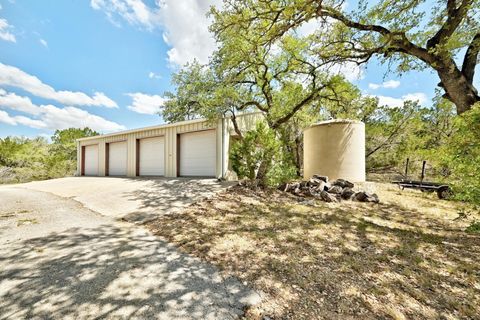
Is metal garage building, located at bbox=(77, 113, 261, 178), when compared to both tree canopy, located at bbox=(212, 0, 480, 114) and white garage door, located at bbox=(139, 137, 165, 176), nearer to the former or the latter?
white garage door, located at bbox=(139, 137, 165, 176)

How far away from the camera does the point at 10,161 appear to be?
19953mm

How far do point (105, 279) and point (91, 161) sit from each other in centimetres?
1632

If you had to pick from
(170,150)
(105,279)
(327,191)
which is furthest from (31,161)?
(327,191)

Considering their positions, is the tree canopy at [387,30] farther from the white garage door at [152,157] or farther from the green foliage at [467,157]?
the white garage door at [152,157]

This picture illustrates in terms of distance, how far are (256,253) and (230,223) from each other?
1455 millimetres

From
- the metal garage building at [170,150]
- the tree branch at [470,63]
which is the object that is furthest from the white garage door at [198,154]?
the tree branch at [470,63]

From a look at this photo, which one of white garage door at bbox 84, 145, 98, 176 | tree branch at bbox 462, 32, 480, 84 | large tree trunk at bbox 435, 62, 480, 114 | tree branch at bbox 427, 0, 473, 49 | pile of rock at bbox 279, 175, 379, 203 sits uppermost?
tree branch at bbox 427, 0, 473, 49

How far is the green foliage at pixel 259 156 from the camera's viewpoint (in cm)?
790

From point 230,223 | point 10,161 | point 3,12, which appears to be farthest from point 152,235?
point 10,161

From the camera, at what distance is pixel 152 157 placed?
1233 centimetres

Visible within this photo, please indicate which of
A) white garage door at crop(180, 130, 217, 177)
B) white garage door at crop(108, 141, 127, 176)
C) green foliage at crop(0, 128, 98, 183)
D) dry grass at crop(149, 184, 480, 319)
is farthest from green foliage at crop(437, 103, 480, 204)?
green foliage at crop(0, 128, 98, 183)

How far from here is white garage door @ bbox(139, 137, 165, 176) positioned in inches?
468

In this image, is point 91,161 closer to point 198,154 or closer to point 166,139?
point 166,139

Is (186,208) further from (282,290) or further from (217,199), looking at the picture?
(282,290)
